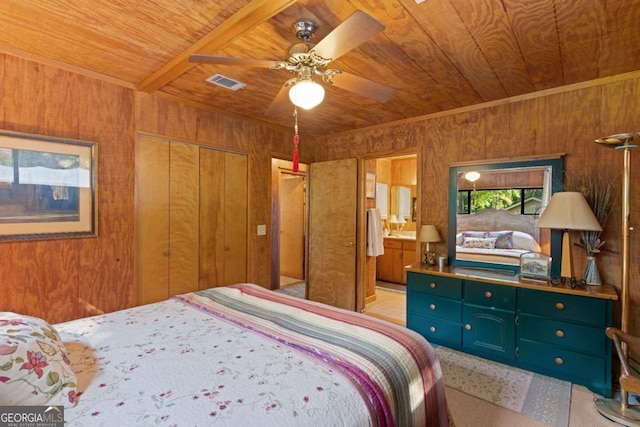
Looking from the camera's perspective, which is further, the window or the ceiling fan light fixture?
the window

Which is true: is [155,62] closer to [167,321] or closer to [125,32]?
[125,32]

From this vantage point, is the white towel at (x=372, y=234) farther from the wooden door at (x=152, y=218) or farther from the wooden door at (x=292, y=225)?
the wooden door at (x=152, y=218)

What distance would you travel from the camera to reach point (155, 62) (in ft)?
7.50

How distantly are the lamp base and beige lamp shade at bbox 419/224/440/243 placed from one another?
5.39ft

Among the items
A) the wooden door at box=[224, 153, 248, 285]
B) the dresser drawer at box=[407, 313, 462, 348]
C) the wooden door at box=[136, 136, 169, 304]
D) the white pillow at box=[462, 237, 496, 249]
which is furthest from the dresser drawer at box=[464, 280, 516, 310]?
the wooden door at box=[136, 136, 169, 304]

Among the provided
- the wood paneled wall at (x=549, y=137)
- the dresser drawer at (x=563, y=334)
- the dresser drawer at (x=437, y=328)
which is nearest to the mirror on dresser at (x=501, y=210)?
the wood paneled wall at (x=549, y=137)

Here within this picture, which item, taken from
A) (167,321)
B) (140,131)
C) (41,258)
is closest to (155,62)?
(140,131)

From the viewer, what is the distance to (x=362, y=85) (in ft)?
6.27

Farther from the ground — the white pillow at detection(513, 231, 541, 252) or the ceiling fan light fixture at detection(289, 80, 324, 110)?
the ceiling fan light fixture at detection(289, 80, 324, 110)

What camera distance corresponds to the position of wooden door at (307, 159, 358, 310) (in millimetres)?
3912

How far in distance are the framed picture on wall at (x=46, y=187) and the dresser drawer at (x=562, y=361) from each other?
3682mm

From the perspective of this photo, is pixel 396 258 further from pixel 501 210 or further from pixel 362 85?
pixel 362 85

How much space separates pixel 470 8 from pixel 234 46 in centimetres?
142

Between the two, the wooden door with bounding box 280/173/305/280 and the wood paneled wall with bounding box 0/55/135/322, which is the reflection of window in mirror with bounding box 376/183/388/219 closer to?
the wooden door with bounding box 280/173/305/280
